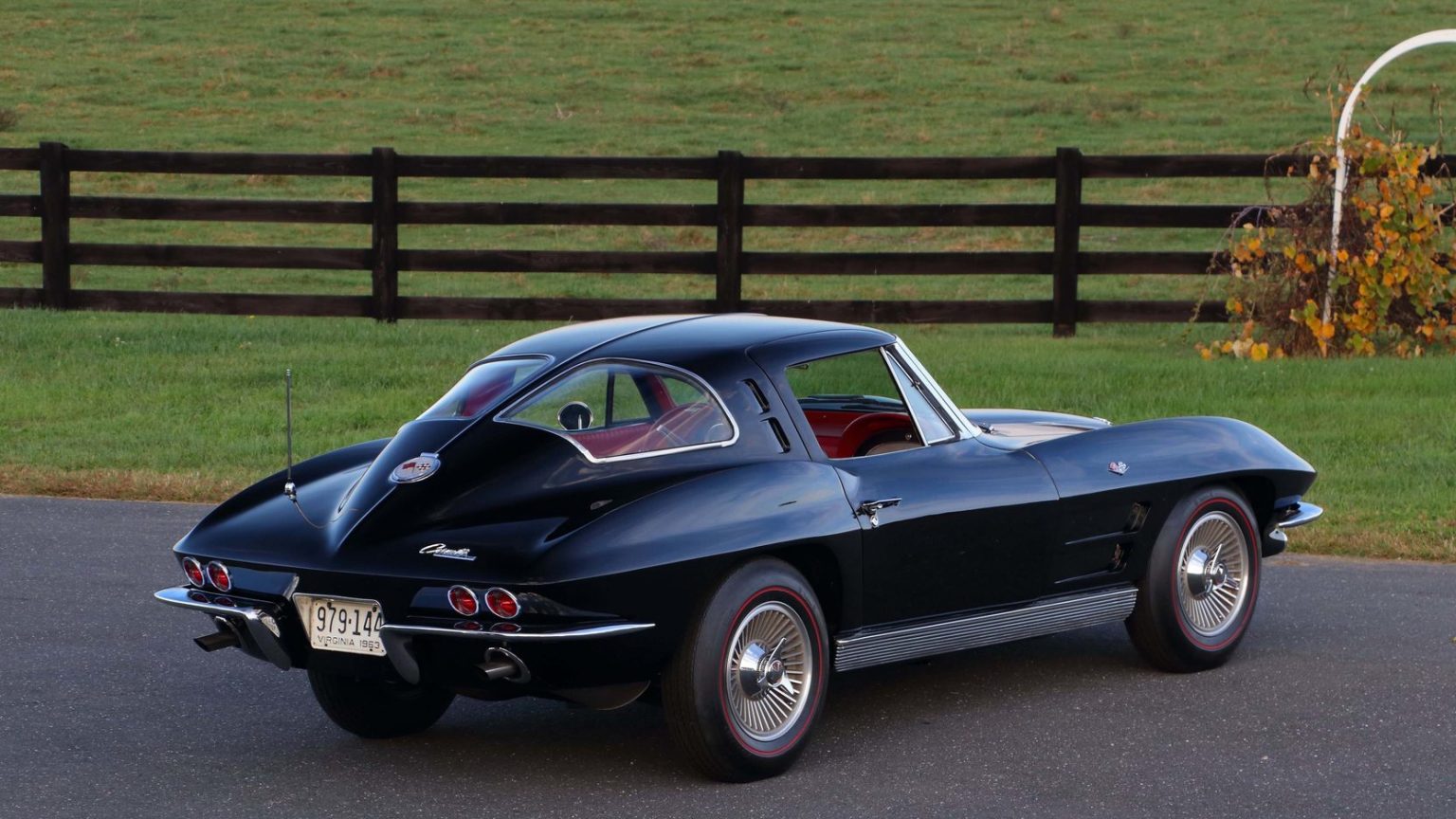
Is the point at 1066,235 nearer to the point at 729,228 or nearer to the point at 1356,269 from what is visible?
the point at 1356,269

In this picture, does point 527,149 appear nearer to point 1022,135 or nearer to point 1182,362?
point 1022,135

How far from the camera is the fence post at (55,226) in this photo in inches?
644

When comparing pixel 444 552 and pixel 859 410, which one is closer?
pixel 444 552

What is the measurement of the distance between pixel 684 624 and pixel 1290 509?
2.77 metres

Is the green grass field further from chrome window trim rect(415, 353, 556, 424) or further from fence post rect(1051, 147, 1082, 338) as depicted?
chrome window trim rect(415, 353, 556, 424)

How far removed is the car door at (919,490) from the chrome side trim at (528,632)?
95 cm

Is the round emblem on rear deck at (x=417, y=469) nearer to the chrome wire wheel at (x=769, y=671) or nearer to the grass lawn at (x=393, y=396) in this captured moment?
the chrome wire wheel at (x=769, y=671)

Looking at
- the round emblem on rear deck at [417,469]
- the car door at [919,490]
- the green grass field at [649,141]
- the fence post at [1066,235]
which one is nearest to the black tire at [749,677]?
the car door at [919,490]

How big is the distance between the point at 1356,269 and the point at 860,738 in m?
8.88

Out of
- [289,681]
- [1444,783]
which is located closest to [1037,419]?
[1444,783]

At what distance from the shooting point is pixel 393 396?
12359 mm

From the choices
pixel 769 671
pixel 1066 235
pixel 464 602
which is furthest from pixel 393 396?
pixel 464 602

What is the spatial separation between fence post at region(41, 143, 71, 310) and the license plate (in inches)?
480

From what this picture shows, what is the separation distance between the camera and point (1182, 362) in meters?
13.5
